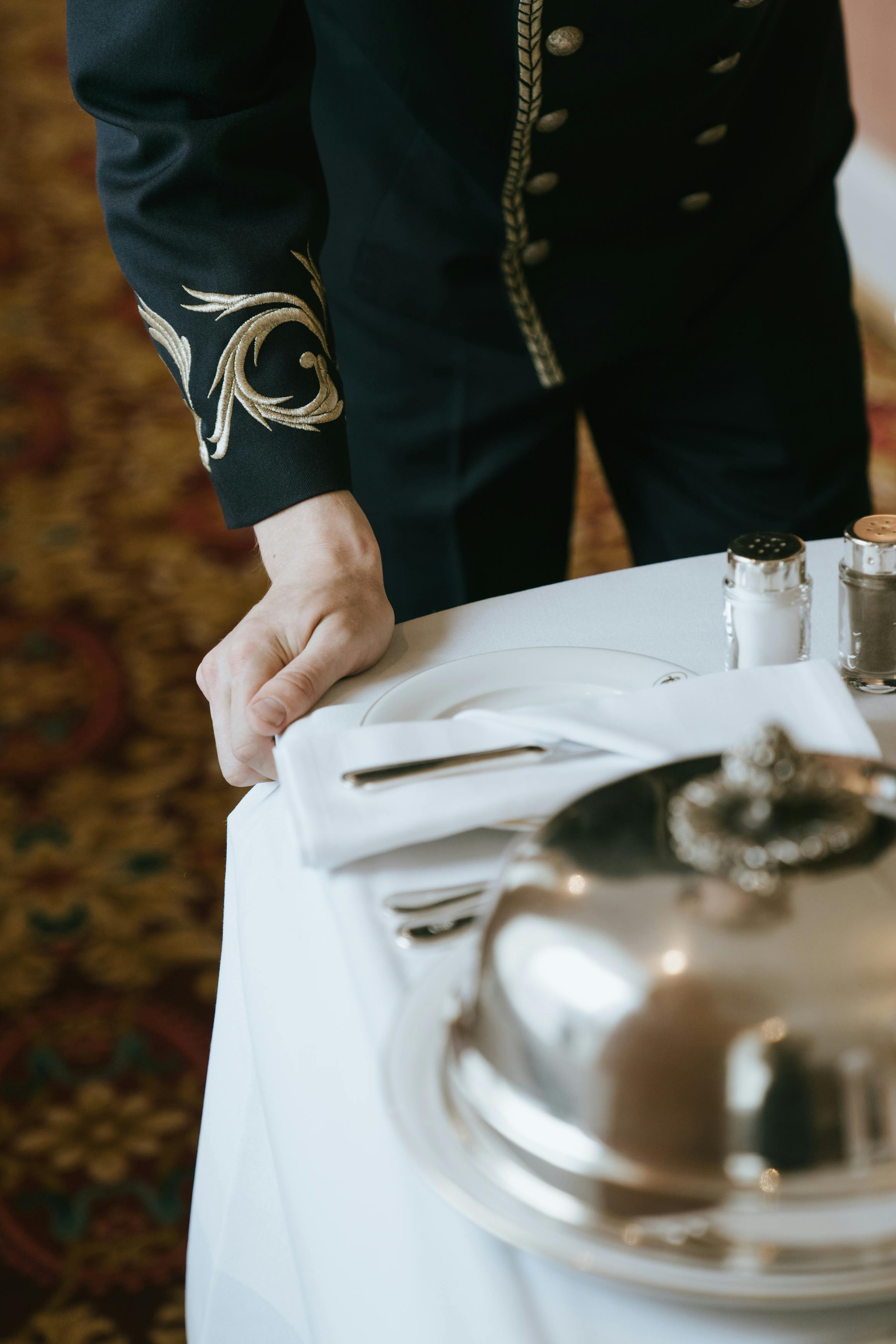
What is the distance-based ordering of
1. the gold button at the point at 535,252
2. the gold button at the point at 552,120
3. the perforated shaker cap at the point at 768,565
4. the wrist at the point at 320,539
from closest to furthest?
the perforated shaker cap at the point at 768,565 → the wrist at the point at 320,539 → the gold button at the point at 552,120 → the gold button at the point at 535,252

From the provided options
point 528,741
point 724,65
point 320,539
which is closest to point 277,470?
point 320,539

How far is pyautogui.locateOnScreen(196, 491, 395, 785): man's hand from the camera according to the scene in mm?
684

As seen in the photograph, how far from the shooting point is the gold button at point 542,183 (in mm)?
935

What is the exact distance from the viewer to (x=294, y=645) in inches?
28.3

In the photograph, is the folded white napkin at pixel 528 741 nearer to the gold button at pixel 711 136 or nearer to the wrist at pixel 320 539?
the wrist at pixel 320 539

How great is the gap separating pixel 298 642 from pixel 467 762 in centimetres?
18

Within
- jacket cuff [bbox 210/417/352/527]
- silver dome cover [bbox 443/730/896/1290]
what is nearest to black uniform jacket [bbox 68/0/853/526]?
jacket cuff [bbox 210/417/352/527]

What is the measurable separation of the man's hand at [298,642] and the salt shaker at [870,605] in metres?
0.26

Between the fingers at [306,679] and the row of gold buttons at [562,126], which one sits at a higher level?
the row of gold buttons at [562,126]

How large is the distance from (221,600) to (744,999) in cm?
194

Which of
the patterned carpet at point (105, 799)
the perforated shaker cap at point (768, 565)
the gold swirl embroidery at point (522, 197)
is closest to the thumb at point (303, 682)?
the perforated shaker cap at point (768, 565)

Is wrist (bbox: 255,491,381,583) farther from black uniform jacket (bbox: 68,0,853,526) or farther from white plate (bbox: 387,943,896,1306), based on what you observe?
white plate (bbox: 387,943,896,1306)

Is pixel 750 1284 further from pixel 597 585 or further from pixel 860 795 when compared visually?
pixel 597 585

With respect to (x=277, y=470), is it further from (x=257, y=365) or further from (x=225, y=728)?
(x=225, y=728)
